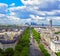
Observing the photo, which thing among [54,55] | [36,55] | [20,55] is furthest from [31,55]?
[20,55]

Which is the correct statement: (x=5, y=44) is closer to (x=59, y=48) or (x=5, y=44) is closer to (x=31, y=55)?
(x=31, y=55)

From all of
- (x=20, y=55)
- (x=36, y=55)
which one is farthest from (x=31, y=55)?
(x=20, y=55)

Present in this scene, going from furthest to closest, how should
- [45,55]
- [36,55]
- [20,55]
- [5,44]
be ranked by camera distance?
[5,44], [36,55], [45,55], [20,55]

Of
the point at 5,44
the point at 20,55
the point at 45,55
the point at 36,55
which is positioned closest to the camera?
the point at 20,55

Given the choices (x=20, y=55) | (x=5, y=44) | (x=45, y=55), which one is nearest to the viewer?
(x=20, y=55)

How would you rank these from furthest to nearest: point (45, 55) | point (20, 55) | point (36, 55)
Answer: point (36, 55)
point (45, 55)
point (20, 55)

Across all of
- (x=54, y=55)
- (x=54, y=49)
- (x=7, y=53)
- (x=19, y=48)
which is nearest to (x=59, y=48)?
(x=54, y=49)

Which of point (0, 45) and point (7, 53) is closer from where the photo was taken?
point (7, 53)

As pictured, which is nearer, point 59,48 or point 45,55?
point 45,55

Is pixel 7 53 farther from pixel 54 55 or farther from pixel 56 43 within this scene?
Result: pixel 56 43
